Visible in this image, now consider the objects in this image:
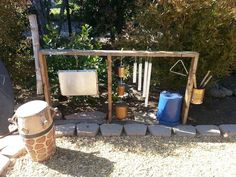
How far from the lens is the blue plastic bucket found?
4578 millimetres

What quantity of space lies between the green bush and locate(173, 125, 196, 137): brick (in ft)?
2.65

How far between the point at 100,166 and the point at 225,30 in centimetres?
264

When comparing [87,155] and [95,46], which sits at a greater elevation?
[95,46]

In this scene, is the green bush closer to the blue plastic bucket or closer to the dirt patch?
the blue plastic bucket

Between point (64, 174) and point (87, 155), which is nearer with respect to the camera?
point (64, 174)

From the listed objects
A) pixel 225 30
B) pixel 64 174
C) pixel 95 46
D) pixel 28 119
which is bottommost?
pixel 64 174

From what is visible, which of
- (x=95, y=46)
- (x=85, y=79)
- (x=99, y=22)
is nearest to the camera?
(x=85, y=79)

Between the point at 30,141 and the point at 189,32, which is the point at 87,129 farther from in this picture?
the point at 189,32

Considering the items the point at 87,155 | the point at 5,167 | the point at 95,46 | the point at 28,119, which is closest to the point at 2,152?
the point at 5,167

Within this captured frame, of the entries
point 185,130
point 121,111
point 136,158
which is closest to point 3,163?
point 136,158

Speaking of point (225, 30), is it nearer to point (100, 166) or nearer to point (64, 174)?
point (100, 166)

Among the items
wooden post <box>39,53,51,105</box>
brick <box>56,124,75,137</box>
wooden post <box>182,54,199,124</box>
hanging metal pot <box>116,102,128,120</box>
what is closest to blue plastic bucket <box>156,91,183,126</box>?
wooden post <box>182,54,199,124</box>

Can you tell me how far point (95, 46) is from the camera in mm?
5375

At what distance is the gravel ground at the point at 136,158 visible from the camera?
3781 mm
